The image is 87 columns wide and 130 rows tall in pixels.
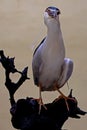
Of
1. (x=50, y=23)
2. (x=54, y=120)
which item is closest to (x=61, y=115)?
(x=54, y=120)

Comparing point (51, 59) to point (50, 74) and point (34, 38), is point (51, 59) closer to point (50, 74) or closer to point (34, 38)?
point (50, 74)

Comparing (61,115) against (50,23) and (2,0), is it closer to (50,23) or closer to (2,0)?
(50,23)

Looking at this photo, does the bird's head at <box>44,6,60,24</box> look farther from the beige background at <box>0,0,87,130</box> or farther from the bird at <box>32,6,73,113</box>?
the beige background at <box>0,0,87,130</box>

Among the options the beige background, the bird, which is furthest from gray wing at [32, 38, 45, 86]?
the beige background

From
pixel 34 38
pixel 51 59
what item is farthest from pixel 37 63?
pixel 34 38

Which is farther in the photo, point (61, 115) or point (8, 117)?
point (8, 117)

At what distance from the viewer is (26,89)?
1.52 m

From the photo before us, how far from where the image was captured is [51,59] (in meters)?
0.73

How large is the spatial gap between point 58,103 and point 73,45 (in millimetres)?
781

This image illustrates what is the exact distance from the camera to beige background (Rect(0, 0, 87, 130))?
4.88ft

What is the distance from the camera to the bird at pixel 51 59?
706 millimetres

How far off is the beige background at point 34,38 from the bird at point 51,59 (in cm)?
72

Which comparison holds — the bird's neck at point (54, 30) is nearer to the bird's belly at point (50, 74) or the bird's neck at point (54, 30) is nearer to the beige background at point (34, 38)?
the bird's belly at point (50, 74)

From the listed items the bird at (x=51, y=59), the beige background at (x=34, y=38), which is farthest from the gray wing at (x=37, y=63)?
the beige background at (x=34, y=38)
